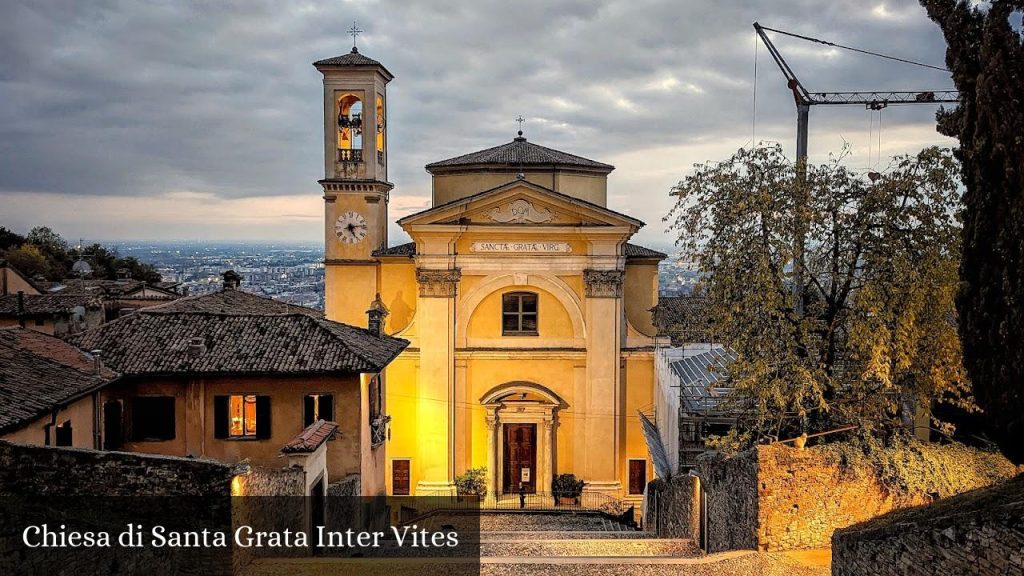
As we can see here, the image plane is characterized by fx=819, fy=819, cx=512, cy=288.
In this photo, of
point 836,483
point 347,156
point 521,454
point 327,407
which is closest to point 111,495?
point 327,407

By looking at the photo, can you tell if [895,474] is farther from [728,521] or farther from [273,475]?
[273,475]

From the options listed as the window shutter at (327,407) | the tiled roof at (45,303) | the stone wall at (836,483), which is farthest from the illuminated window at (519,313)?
the stone wall at (836,483)

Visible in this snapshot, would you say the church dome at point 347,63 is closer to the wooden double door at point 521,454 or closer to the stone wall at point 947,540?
the wooden double door at point 521,454

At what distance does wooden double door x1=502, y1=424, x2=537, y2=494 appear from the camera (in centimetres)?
2397

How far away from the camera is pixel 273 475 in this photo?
36.4 feet

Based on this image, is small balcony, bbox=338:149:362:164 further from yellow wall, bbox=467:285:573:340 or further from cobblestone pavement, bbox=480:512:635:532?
cobblestone pavement, bbox=480:512:635:532

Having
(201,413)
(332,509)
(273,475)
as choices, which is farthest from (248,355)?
(273,475)

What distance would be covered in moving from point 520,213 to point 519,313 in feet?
9.65

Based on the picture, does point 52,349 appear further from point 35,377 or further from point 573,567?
point 573,567

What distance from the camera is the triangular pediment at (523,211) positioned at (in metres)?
23.6

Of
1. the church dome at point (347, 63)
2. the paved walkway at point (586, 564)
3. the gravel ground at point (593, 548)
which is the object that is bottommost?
the gravel ground at point (593, 548)

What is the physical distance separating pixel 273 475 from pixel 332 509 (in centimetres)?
326

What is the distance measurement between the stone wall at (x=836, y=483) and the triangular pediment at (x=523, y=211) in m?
13.0

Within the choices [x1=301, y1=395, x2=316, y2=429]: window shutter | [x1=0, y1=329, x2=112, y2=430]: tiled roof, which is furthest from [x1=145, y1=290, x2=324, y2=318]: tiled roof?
[x1=0, y1=329, x2=112, y2=430]: tiled roof
